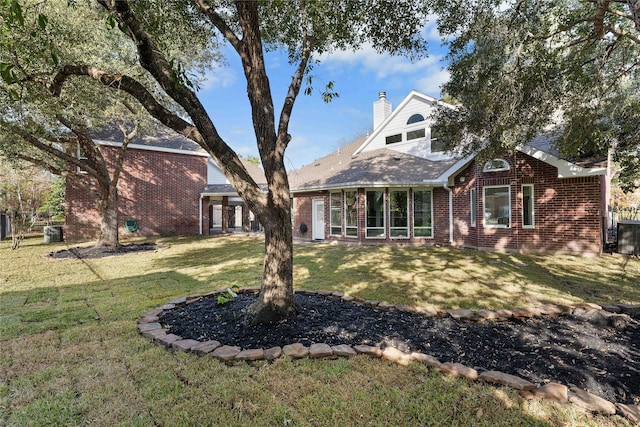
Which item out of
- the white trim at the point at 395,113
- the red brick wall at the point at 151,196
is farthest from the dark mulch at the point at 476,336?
the red brick wall at the point at 151,196

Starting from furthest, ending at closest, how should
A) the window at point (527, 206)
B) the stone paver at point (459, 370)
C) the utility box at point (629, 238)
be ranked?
1. the window at point (527, 206)
2. the utility box at point (629, 238)
3. the stone paver at point (459, 370)

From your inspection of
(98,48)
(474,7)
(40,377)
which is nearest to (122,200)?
(98,48)

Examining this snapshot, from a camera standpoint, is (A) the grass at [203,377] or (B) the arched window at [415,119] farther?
(B) the arched window at [415,119]

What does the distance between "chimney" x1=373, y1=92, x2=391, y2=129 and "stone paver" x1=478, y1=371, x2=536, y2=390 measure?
1658 centimetres

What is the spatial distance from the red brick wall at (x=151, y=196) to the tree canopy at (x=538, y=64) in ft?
50.1

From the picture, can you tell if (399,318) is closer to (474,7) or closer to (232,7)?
(232,7)

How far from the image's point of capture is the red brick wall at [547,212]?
968cm

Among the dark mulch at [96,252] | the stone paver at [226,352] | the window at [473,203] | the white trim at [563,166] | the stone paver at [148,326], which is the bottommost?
the stone paver at [226,352]

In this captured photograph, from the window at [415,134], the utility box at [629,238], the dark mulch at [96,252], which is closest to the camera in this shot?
the utility box at [629,238]

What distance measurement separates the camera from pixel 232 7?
5184mm

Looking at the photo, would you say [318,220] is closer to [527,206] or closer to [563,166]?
[527,206]

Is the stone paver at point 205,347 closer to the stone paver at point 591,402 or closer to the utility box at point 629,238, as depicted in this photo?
the stone paver at point 591,402

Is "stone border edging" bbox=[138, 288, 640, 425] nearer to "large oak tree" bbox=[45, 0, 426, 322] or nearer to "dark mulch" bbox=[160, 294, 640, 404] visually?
"dark mulch" bbox=[160, 294, 640, 404]

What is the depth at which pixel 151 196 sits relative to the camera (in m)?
16.9
